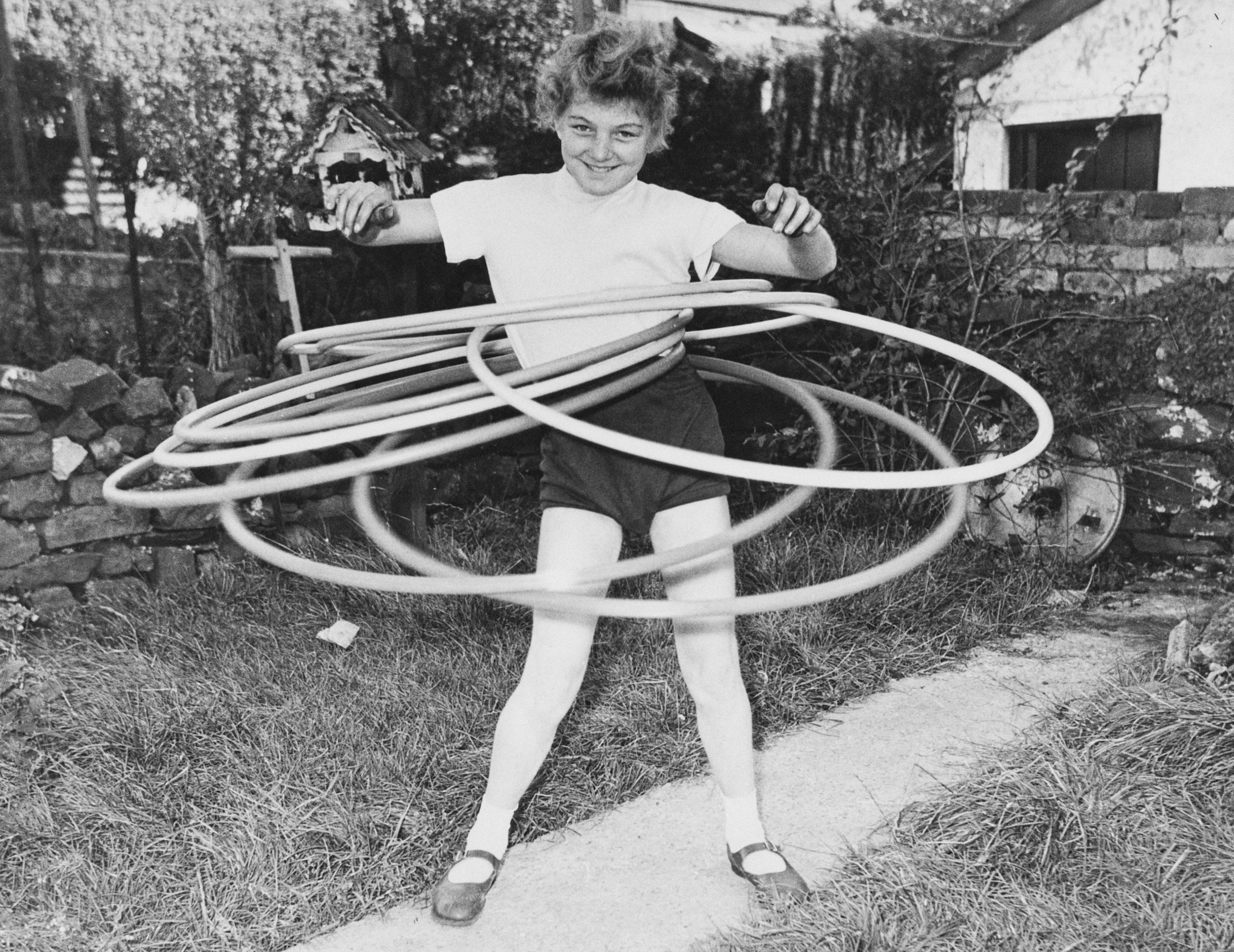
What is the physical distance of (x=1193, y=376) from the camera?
15.6 feet

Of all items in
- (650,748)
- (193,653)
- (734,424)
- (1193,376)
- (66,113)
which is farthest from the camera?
(734,424)

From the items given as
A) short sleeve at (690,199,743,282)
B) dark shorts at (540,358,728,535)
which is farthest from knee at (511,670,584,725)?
short sleeve at (690,199,743,282)

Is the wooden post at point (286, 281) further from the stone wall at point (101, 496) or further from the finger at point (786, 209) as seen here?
the finger at point (786, 209)

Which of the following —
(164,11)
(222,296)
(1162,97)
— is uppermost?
(164,11)

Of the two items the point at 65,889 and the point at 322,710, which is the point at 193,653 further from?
the point at 65,889

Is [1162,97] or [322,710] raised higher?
[1162,97]

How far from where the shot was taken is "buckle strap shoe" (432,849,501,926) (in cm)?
259

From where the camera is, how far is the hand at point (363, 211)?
7.97ft

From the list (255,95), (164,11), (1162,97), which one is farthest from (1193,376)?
(164,11)

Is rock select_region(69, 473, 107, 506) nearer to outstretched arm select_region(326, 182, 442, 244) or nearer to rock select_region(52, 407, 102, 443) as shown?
rock select_region(52, 407, 102, 443)

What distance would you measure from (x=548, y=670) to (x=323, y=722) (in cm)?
94

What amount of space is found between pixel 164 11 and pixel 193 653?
87.1 inches

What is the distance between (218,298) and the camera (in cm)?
465

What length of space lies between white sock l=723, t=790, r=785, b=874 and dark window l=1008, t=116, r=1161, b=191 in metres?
3.21
